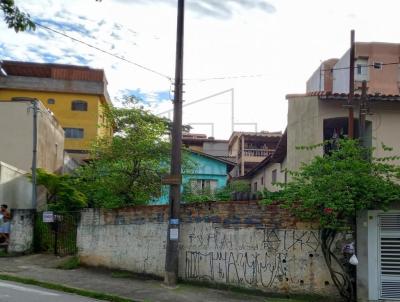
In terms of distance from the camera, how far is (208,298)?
11.3m

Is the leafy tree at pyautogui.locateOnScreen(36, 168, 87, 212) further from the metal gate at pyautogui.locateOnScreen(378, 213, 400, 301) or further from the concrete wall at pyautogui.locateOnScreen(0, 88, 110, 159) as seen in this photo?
the concrete wall at pyautogui.locateOnScreen(0, 88, 110, 159)

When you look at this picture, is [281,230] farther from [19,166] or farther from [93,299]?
[19,166]

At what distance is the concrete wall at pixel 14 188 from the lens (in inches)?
846

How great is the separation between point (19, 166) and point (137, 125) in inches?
370

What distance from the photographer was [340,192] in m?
10.9

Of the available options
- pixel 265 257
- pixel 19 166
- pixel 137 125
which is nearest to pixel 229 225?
pixel 265 257

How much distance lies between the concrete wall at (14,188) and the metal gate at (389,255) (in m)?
15.3

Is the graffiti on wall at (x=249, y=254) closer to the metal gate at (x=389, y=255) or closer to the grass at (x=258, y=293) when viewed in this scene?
the grass at (x=258, y=293)

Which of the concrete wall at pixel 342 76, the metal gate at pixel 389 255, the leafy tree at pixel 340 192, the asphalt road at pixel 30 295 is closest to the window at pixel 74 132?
the concrete wall at pixel 342 76

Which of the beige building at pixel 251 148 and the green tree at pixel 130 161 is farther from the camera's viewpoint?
the beige building at pixel 251 148

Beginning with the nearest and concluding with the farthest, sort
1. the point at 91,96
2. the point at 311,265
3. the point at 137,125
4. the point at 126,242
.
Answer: the point at 311,265 < the point at 126,242 < the point at 137,125 < the point at 91,96

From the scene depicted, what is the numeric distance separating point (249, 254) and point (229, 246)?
1.80 feet

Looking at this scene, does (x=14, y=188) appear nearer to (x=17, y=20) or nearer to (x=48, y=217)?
(x=48, y=217)

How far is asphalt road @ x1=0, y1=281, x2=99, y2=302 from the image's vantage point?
10500mm
